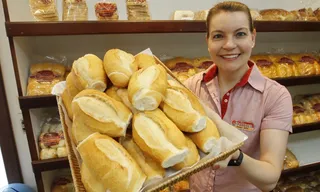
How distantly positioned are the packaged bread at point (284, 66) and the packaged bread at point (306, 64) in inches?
1.9

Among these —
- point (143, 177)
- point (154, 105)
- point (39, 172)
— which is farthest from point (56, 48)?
point (143, 177)

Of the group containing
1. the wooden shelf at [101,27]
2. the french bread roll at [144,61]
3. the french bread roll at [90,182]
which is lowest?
the french bread roll at [90,182]

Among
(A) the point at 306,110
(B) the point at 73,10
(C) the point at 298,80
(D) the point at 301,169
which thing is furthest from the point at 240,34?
(D) the point at 301,169

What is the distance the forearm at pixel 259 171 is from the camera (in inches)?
28.6

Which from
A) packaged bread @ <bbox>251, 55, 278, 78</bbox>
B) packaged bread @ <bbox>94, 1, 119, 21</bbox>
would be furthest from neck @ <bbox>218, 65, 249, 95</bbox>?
packaged bread @ <bbox>251, 55, 278, 78</bbox>

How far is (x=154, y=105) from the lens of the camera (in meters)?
0.61

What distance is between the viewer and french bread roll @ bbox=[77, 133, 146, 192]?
1.65 ft

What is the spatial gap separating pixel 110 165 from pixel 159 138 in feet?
0.42

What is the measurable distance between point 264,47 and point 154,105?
5.63 feet

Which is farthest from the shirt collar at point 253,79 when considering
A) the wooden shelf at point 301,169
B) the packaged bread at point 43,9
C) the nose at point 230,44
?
the wooden shelf at point 301,169

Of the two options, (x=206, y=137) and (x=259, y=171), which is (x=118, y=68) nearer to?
(x=206, y=137)

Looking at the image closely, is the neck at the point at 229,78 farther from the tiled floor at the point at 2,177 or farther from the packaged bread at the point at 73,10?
the tiled floor at the point at 2,177

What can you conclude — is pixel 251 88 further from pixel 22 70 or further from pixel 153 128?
pixel 22 70

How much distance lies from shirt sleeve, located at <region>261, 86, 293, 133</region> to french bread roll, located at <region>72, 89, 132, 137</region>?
55cm
